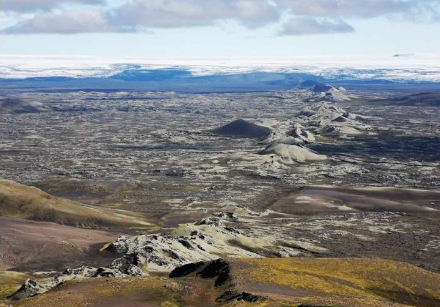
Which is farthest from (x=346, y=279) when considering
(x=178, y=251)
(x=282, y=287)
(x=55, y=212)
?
(x=55, y=212)

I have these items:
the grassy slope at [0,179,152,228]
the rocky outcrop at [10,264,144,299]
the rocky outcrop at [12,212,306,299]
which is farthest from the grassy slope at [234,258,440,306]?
the grassy slope at [0,179,152,228]

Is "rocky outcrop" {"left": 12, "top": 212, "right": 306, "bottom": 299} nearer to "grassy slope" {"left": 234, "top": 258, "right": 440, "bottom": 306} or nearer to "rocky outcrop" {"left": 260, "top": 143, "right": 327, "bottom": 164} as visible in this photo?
"grassy slope" {"left": 234, "top": 258, "right": 440, "bottom": 306}

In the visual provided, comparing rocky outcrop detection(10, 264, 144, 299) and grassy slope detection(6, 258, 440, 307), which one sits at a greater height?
grassy slope detection(6, 258, 440, 307)

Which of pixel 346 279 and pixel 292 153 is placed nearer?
pixel 346 279

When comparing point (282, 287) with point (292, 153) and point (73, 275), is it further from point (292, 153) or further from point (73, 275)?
point (292, 153)

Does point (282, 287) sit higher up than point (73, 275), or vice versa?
point (282, 287)

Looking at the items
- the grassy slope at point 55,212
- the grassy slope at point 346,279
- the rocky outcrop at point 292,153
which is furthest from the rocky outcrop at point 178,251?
the rocky outcrop at point 292,153

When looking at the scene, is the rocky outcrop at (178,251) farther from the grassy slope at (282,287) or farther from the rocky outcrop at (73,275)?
the grassy slope at (282,287)

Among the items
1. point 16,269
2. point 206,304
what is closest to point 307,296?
point 206,304

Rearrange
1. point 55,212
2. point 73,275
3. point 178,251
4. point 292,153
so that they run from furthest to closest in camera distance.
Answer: point 292,153, point 55,212, point 178,251, point 73,275

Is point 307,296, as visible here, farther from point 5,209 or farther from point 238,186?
point 238,186
